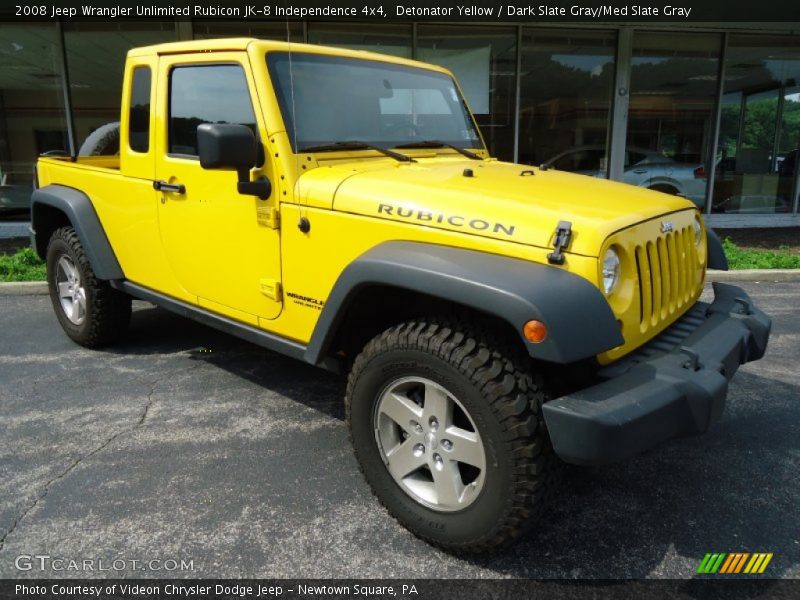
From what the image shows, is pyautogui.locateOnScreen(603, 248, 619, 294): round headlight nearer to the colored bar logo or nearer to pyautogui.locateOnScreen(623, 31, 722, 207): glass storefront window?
the colored bar logo

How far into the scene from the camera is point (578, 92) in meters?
10.2

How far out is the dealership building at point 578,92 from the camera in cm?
924

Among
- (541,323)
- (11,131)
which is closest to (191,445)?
(541,323)

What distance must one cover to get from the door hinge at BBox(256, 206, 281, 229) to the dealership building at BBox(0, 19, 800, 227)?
6.95 m

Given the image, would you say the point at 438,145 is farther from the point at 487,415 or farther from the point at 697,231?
the point at 487,415

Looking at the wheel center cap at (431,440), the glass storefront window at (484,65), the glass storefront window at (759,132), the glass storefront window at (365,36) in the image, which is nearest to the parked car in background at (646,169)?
the glass storefront window at (759,132)

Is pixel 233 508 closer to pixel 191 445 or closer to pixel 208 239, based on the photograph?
pixel 191 445

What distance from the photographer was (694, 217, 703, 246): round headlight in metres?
2.93

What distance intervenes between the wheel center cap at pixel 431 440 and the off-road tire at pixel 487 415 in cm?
24

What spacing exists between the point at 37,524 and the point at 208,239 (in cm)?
151

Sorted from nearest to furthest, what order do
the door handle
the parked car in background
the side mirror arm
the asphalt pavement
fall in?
1. the asphalt pavement
2. the side mirror arm
3. the door handle
4. the parked car in background

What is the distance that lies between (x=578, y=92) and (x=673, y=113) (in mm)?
1664

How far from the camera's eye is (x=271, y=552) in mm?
2367

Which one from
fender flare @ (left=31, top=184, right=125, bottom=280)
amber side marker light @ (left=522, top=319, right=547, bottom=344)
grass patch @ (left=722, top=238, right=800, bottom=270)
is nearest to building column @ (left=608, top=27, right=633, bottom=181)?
grass patch @ (left=722, top=238, right=800, bottom=270)
